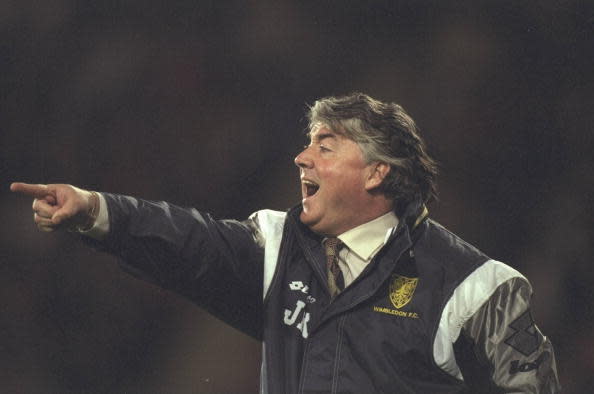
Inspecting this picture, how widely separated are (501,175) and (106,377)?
1.45 metres

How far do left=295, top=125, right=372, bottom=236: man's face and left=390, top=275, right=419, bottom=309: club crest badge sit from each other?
0.59ft

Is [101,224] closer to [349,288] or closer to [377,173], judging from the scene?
[349,288]

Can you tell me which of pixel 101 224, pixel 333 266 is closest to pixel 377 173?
pixel 333 266

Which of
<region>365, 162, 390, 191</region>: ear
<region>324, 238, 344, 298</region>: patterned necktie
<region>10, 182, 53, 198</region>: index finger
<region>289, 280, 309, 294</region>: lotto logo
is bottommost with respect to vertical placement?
<region>289, 280, 309, 294</region>: lotto logo

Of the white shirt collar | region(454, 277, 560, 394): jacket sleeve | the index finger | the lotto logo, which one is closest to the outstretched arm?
the index finger

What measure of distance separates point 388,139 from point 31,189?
2.84 feet

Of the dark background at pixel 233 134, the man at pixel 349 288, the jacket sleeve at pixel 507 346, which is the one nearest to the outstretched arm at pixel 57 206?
the man at pixel 349 288

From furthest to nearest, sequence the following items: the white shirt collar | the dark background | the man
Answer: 1. the dark background
2. the white shirt collar
3. the man

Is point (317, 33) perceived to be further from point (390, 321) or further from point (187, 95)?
point (390, 321)

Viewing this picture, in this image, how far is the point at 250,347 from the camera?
294cm

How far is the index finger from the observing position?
1.48 meters

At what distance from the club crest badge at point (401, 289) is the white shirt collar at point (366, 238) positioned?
85mm

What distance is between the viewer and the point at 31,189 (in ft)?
4.93

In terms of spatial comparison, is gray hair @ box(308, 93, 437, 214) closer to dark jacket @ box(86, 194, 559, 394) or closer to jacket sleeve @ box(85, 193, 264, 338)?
dark jacket @ box(86, 194, 559, 394)
